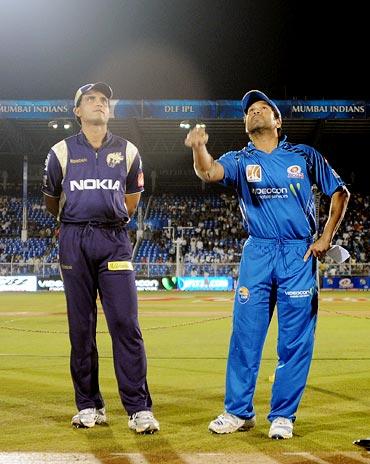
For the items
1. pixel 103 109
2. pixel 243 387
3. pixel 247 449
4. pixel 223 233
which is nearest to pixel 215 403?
pixel 243 387

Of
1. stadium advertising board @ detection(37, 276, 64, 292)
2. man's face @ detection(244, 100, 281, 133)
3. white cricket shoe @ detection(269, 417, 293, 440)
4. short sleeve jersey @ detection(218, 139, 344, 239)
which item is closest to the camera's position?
white cricket shoe @ detection(269, 417, 293, 440)

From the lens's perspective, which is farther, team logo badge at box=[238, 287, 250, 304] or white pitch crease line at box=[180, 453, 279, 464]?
team logo badge at box=[238, 287, 250, 304]

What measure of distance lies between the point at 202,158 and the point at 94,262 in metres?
1.14

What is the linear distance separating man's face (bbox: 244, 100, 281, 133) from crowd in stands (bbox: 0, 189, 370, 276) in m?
27.6

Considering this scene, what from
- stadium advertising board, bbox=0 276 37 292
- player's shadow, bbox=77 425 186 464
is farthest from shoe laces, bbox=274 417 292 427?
stadium advertising board, bbox=0 276 37 292

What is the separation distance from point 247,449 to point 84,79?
44.1 metres

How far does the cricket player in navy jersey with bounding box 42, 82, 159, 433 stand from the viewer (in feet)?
16.5

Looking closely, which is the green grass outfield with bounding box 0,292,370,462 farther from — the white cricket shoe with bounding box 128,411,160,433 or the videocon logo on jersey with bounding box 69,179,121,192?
the videocon logo on jersey with bounding box 69,179,121,192

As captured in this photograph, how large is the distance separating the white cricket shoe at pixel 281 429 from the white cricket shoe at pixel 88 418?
51.7 inches

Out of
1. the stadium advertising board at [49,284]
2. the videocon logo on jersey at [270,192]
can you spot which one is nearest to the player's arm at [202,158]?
the videocon logo on jersey at [270,192]

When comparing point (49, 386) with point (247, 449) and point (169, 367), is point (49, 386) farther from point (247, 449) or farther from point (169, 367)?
point (247, 449)

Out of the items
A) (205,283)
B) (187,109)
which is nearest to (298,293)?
(205,283)

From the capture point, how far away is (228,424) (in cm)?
483

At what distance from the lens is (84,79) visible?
46188 mm
